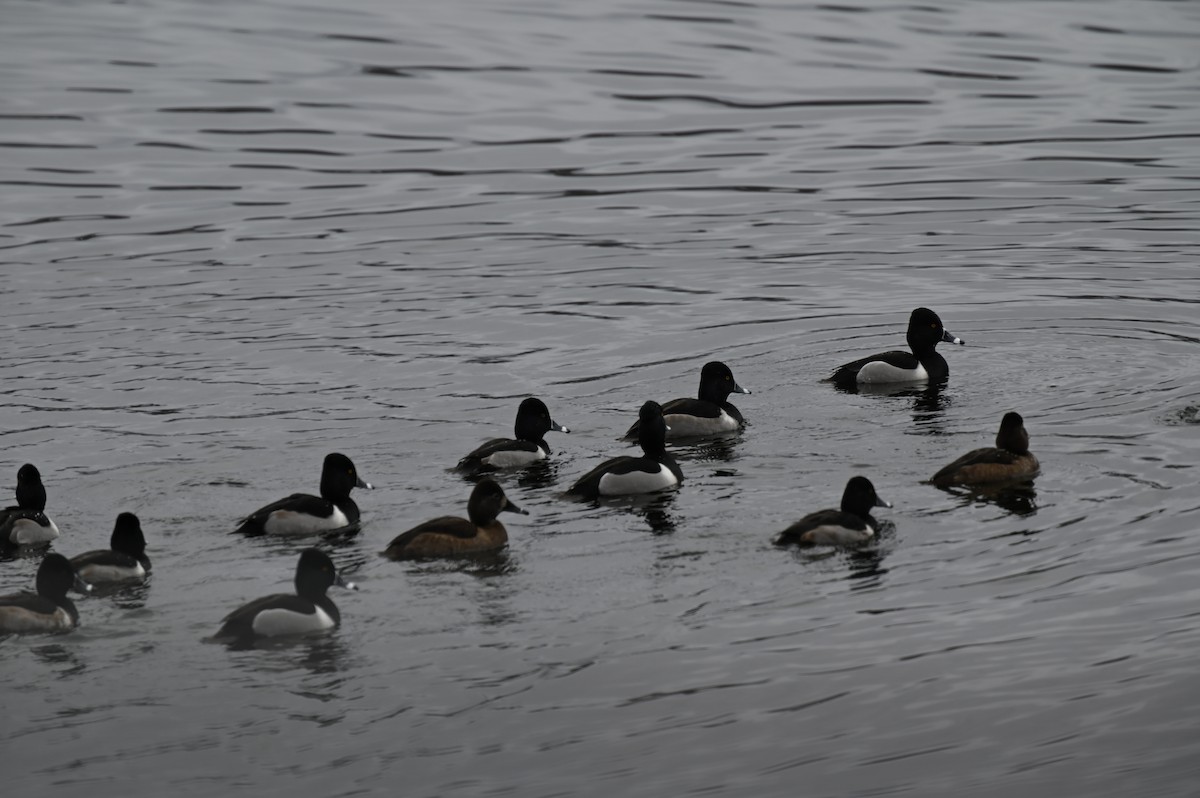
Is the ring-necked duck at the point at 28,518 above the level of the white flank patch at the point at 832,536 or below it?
above

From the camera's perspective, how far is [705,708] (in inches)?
413

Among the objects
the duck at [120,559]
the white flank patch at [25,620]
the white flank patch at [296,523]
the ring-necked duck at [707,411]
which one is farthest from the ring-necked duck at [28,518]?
the ring-necked duck at [707,411]

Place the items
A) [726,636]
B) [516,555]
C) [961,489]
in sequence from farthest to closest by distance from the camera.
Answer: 1. [961,489]
2. [516,555]
3. [726,636]

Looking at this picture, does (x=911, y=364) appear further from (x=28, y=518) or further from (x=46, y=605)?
(x=46, y=605)

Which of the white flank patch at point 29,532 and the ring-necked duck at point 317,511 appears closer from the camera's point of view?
the white flank patch at point 29,532

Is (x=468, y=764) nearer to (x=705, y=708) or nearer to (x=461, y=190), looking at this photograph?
(x=705, y=708)

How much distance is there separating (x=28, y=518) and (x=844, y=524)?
6.31 metres

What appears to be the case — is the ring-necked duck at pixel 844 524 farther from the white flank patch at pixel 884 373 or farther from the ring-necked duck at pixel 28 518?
the ring-necked duck at pixel 28 518

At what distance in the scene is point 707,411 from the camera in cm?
1712

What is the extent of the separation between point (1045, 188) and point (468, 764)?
21.5m

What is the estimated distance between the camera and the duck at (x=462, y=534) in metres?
13.3

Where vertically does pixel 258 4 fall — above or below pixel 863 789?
above

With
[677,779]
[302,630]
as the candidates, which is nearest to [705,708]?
[677,779]

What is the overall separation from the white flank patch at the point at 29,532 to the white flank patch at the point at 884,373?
8643mm
